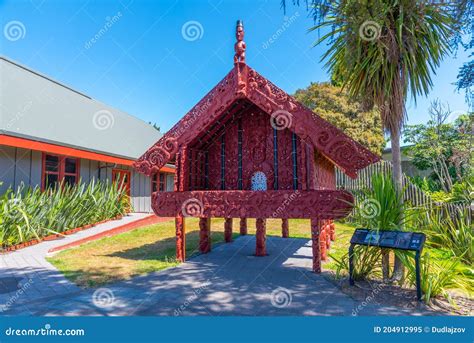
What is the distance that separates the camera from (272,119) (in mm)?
7402

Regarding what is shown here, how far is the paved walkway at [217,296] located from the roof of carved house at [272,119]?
2.54 meters

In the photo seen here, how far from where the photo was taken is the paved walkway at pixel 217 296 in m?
4.38

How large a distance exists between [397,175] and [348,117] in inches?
666

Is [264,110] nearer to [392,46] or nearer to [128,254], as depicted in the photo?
[392,46]

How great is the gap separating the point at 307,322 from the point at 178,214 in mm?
4292

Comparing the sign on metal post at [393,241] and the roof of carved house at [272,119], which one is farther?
the roof of carved house at [272,119]

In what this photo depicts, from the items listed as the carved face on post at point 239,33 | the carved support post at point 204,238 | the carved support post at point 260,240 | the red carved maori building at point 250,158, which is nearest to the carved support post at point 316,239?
the red carved maori building at point 250,158

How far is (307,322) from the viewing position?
400 cm

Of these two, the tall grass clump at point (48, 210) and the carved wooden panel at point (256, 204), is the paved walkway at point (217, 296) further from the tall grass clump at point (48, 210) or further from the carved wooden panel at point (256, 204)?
the tall grass clump at point (48, 210)

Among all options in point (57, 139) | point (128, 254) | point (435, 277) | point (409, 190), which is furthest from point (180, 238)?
point (409, 190)

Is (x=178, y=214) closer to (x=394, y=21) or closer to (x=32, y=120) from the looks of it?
(x=394, y=21)

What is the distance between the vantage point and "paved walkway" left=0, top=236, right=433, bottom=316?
173 inches

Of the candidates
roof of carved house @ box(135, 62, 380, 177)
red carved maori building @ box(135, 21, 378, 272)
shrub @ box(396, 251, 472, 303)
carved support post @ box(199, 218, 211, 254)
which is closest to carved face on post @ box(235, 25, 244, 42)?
red carved maori building @ box(135, 21, 378, 272)

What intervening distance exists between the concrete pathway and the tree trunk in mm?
A: 5854
